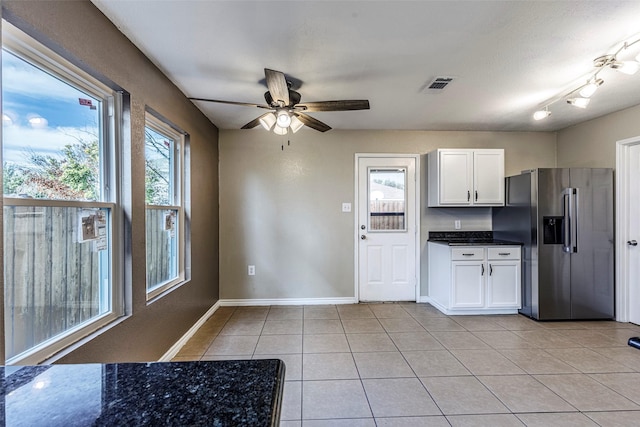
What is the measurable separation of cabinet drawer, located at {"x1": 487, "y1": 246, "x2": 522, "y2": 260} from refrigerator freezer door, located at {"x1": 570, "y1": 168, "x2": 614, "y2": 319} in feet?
1.79

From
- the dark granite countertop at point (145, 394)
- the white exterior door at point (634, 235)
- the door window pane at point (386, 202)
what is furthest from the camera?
the door window pane at point (386, 202)

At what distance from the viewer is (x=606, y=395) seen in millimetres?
1952

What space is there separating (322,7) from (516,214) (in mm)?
3316

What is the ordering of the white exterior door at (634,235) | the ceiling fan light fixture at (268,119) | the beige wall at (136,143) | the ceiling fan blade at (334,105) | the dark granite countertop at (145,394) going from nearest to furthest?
1. the dark granite countertop at (145,394)
2. the beige wall at (136,143)
3. the ceiling fan blade at (334,105)
4. the ceiling fan light fixture at (268,119)
5. the white exterior door at (634,235)

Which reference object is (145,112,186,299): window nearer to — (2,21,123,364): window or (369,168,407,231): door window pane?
(2,21,123,364): window

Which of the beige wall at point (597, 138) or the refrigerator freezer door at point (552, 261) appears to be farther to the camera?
the refrigerator freezer door at point (552, 261)

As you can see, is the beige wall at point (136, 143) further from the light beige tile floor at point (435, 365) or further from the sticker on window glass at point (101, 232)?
the light beige tile floor at point (435, 365)

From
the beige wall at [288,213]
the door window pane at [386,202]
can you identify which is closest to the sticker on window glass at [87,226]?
the beige wall at [288,213]

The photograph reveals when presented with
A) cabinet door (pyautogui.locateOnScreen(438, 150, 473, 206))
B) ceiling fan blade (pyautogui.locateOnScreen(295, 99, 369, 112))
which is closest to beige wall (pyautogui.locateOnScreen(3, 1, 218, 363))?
ceiling fan blade (pyautogui.locateOnScreen(295, 99, 369, 112))

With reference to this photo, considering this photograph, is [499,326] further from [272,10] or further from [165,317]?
[272,10]

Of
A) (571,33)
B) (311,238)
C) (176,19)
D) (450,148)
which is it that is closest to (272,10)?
(176,19)

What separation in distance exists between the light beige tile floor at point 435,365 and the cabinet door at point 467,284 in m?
0.20

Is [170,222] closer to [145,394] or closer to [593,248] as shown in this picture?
[145,394]

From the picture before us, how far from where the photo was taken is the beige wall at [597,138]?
123 inches
